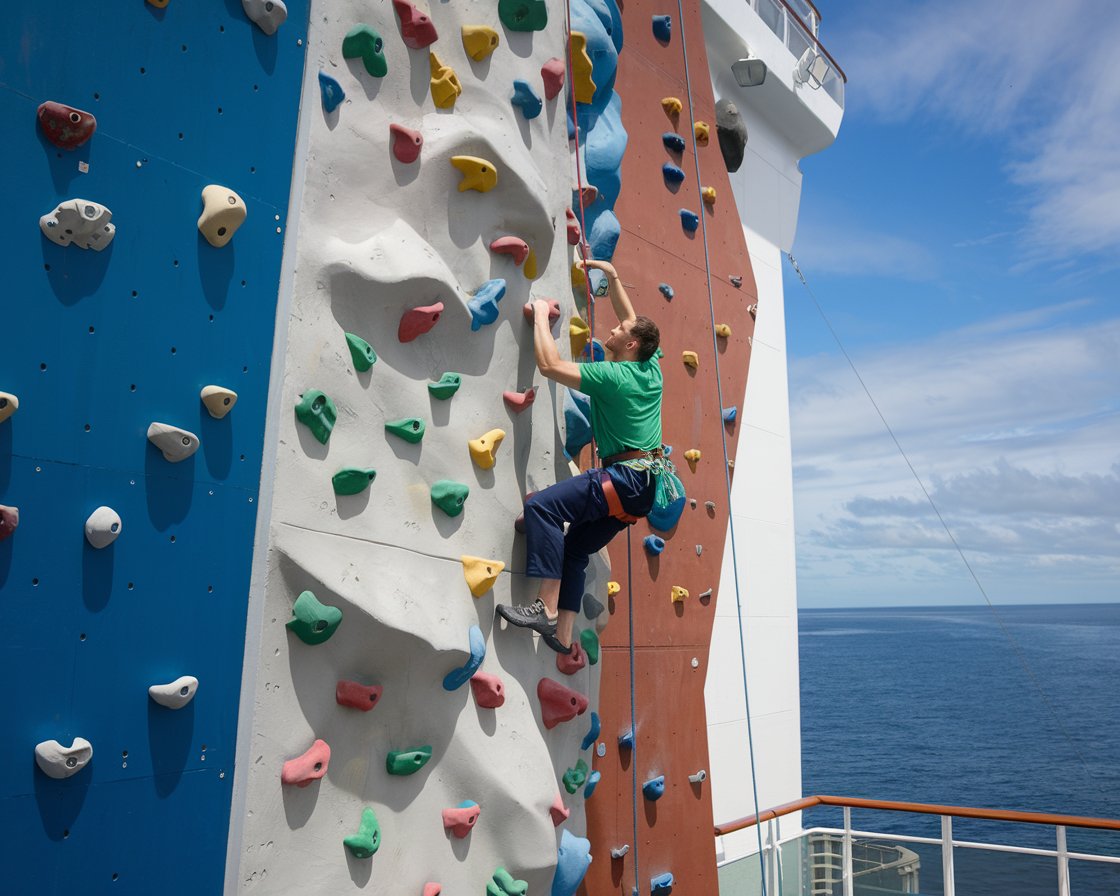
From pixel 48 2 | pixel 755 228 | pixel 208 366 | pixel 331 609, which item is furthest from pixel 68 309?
pixel 755 228

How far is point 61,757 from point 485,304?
4.88 ft

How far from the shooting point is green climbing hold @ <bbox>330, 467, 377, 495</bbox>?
2287 millimetres

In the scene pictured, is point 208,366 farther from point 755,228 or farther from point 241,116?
point 755,228

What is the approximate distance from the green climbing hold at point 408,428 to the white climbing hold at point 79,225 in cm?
77

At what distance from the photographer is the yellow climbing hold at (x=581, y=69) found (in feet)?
11.1

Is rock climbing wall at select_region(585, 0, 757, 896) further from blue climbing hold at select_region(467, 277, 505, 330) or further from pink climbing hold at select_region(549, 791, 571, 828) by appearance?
blue climbing hold at select_region(467, 277, 505, 330)

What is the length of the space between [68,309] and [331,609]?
2.62 ft

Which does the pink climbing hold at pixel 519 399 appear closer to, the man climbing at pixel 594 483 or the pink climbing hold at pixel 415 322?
the man climbing at pixel 594 483

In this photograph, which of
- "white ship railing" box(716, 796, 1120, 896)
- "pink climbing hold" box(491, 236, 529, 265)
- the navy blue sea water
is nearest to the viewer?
"pink climbing hold" box(491, 236, 529, 265)

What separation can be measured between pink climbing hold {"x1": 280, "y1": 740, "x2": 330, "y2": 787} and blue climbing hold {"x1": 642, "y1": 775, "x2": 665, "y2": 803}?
195 centimetres

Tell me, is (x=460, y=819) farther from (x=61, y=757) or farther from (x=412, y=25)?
(x=412, y=25)

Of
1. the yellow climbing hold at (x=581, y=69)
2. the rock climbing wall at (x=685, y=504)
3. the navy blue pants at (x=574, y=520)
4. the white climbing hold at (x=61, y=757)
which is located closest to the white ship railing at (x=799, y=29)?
the rock climbing wall at (x=685, y=504)

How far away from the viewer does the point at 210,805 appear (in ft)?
6.75

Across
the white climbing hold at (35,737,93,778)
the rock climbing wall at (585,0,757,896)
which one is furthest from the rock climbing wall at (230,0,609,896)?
the rock climbing wall at (585,0,757,896)
